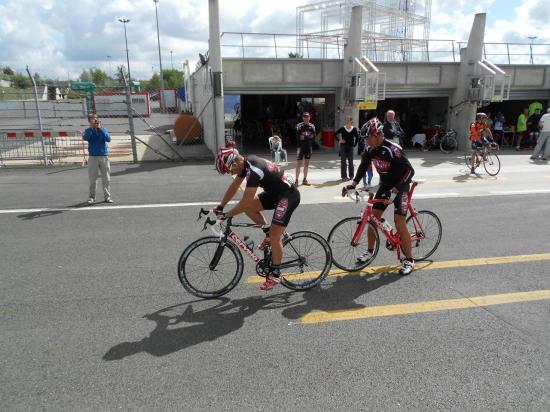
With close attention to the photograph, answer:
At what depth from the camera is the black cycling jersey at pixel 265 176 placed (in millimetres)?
4348

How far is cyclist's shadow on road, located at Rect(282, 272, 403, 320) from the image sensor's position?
4.51 meters

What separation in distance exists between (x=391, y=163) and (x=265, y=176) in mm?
1652

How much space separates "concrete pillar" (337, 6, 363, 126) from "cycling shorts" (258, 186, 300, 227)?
519 inches

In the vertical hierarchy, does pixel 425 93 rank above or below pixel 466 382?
above

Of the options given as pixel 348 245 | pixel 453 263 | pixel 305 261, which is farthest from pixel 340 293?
pixel 453 263

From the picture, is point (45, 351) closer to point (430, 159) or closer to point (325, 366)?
point (325, 366)

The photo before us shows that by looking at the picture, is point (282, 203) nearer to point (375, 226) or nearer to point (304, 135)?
point (375, 226)

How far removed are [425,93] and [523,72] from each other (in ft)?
16.6

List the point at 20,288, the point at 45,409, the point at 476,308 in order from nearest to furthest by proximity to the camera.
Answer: the point at 45,409 → the point at 476,308 → the point at 20,288

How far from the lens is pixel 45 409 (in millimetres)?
3029

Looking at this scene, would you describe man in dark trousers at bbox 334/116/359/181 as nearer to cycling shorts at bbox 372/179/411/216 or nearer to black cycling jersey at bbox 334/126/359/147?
black cycling jersey at bbox 334/126/359/147

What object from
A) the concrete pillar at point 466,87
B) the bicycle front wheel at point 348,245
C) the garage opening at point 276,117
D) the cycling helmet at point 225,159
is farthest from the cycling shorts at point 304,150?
the concrete pillar at point 466,87

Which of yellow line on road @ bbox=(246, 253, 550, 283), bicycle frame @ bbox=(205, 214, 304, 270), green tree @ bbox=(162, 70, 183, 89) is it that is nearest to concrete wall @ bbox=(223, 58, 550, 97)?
yellow line on road @ bbox=(246, 253, 550, 283)

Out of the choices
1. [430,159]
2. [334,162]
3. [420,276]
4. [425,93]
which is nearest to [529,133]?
[425,93]
